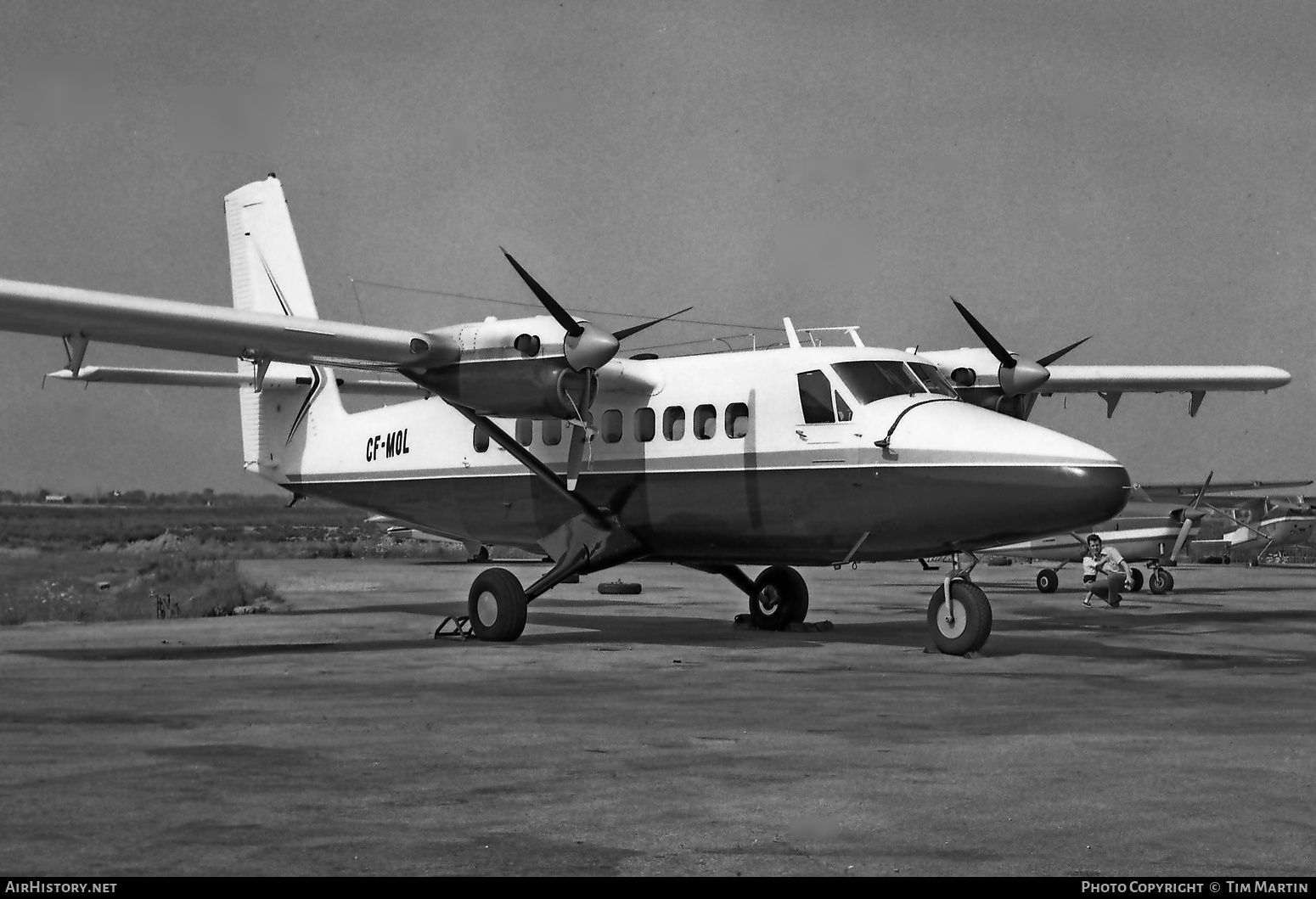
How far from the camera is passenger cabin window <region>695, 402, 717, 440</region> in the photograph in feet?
63.8

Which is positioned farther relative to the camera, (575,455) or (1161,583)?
(1161,583)

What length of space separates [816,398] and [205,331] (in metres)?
8.17

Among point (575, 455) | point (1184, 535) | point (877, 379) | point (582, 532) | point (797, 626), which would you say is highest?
point (877, 379)

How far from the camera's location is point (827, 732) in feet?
35.6

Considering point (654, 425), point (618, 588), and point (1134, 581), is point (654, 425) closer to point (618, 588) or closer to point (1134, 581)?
point (618, 588)

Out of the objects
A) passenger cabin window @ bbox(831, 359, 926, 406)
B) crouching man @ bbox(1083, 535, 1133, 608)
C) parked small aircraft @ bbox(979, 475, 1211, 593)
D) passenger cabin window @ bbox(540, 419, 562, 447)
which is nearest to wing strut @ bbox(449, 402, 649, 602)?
passenger cabin window @ bbox(540, 419, 562, 447)

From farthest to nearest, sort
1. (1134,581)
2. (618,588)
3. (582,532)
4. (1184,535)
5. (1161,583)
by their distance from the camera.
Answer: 1. (1184,535)
2. (1134,581)
3. (1161,583)
4. (618,588)
5. (582,532)

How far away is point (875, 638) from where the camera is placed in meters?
20.2

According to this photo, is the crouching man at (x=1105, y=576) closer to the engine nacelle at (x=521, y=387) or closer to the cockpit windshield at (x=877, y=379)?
the cockpit windshield at (x=877, y=379)

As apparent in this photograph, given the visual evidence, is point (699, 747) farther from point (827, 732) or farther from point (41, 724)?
point (41, 724)

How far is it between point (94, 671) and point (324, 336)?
18.7 ft

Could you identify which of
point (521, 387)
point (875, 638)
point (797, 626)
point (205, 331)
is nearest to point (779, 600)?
point (797, 626)

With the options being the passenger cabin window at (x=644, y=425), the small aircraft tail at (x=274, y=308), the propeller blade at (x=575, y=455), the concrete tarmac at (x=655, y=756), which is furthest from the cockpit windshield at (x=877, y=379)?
the small aircraft tail at (x=274, y=308)

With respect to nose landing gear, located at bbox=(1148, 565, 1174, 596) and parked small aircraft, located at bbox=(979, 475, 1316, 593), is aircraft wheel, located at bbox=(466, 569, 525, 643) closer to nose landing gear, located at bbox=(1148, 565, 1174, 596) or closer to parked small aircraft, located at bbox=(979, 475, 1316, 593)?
parked small aircraft, located at bbox=(979, 475, 1316, 593)
